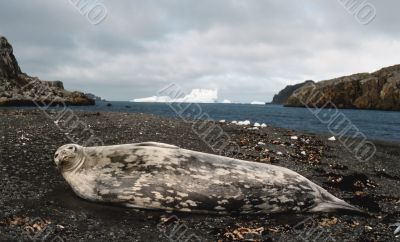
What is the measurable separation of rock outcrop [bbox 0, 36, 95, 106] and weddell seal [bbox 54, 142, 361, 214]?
68.1 meters

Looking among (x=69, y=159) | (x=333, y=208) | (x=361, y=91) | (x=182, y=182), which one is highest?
(x=361, y=91)

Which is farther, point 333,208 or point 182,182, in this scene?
point 333,208

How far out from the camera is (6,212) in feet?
24.5

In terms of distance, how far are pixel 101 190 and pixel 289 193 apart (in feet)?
13.4

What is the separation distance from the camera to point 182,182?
789cm

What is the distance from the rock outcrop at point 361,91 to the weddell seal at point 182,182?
399 ft

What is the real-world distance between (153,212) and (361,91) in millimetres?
140663

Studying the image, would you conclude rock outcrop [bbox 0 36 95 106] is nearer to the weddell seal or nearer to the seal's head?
the seal's head

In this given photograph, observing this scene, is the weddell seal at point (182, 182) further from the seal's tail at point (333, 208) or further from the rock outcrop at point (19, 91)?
the rock outcrop at point (19, 91)

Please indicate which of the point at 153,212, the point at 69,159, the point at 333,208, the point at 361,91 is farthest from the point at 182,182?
the point at 361,91

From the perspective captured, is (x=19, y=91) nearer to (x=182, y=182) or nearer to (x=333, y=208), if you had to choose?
(x=182, y=182)

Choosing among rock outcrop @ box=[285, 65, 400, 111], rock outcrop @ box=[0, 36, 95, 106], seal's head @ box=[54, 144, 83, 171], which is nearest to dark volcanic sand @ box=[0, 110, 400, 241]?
seal's head @ box=[54, 144, 83, 171]

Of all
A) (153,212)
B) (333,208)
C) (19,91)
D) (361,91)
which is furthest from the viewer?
(361,91)

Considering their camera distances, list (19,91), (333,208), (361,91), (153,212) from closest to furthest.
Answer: (153,212) < (333,208) < (19,91) < (361,91)
